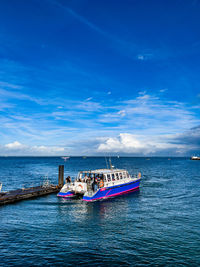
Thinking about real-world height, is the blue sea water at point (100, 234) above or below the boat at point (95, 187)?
below

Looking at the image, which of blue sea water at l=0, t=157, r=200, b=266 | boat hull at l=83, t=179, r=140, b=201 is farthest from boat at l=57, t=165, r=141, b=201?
blue sea water at l=0, t=157, r=200, b=266

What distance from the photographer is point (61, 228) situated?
17484 mm

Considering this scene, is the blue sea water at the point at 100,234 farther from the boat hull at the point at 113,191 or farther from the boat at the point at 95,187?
the boat at the point at 95,187

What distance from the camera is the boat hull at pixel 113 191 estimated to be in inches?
1090

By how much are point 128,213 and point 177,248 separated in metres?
8.84

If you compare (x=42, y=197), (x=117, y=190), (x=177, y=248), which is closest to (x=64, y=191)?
(x=42, y=197)

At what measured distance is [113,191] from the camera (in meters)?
30.8

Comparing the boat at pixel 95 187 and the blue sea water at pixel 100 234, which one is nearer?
the blue sea water at pixel 100 234

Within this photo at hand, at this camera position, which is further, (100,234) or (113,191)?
(113,191)

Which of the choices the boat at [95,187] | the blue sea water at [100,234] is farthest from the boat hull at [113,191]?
the blue sea water at [100,234]

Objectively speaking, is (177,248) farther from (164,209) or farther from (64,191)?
(64,191)

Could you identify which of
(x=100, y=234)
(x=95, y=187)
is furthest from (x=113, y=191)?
(x=100, y=234)

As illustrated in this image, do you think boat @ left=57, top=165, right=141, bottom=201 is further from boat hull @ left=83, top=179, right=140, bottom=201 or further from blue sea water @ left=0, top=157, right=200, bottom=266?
blue sea water @ left=0, top=157, right=200, bottom=266

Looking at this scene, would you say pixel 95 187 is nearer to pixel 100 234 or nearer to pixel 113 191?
pixel 113 191
